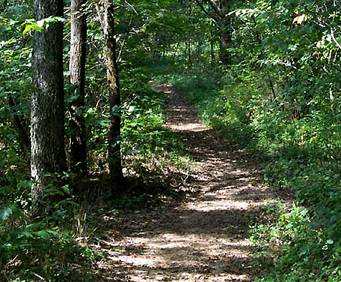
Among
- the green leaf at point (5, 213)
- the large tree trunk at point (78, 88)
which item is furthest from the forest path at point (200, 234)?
the green leaf at point (5, 213)

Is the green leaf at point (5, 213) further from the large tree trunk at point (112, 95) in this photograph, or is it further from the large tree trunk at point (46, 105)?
the large tree trunk at point (112, 95)

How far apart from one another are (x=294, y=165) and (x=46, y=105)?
515 centimetres

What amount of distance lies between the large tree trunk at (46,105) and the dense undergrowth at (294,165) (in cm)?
337

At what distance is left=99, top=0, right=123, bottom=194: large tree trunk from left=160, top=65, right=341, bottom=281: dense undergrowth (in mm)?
2962

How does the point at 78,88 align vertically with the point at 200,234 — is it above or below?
above

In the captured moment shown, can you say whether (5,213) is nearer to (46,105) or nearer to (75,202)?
(46,105)

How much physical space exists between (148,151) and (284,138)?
336 centimetres

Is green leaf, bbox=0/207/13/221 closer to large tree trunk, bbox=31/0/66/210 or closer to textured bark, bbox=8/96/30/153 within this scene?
large tree trunk, bbox=31/0/66/210

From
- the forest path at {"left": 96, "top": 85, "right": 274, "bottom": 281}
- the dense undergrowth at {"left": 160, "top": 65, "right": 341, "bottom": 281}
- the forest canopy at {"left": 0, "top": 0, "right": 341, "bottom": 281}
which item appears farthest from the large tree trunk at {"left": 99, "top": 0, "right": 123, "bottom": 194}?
the dense undergrowth at {"left": 160, "top": 65, "right": 341, "bottom": 281}

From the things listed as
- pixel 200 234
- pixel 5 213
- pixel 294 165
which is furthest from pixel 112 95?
pixel 5 213

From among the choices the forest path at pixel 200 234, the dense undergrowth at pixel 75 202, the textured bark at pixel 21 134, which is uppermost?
the textured bark at pixel 21 134

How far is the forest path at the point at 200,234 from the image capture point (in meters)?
6.26

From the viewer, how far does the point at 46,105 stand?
6949mm

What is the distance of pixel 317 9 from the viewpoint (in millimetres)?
7379
